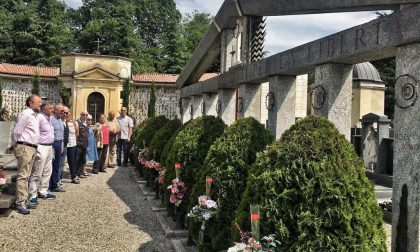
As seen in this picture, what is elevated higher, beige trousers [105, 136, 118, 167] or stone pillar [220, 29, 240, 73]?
stone pillar [220, 29, 240, 73]

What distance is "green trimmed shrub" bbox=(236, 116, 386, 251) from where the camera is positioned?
3.04 m

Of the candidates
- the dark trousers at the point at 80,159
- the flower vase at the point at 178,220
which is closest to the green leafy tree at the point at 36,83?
the dark trousers at the point at 80,159

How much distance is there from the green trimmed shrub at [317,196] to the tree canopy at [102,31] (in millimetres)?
39234

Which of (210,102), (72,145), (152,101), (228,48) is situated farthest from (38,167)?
(152,101)

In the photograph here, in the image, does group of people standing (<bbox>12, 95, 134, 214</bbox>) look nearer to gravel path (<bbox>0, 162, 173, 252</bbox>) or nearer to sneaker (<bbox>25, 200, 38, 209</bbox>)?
sneaker (<bbox>25, 200, 38, 209</bbox>)

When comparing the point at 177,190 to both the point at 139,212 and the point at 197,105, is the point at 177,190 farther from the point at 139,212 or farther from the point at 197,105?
the point at 197,105

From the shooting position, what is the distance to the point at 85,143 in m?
10.5

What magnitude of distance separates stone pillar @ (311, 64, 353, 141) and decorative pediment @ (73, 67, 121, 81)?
28221 mm

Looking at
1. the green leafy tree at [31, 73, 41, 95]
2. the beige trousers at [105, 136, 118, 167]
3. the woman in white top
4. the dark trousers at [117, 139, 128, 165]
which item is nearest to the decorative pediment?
the green leafy tree at [31, 73, 41, 95]

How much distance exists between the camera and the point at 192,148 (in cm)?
621

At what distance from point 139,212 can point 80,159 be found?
417 centimetres

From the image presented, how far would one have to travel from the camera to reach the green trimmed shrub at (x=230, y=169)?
15.4 feet

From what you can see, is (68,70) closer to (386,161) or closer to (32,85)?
(32,85)

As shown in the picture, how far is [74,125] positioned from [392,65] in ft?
94.6
